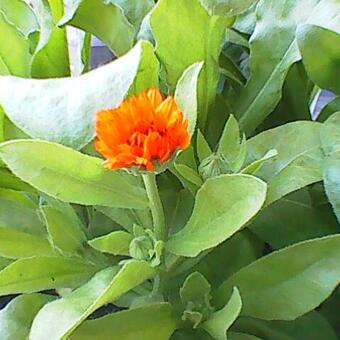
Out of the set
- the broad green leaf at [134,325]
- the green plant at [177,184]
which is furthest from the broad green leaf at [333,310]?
the broad green leaf at [134,325]

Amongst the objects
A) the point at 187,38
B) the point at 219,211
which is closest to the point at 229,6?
the point at 187,38

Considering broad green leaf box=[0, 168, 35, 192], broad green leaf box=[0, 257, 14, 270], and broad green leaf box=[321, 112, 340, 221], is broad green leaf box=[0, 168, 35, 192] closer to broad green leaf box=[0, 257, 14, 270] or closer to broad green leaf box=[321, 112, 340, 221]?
broad green leaf box=[0, 257, 14, 270]

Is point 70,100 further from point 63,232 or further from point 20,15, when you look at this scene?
point 20,15

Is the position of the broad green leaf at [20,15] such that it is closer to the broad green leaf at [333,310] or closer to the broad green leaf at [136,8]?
the broad green leaf at [136,8]

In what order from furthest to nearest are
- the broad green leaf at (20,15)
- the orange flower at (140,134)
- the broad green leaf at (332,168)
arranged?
1. the broad green leaf at (20,15)
2. the broad green leaf at (332,168)
3. the orange flower at (140,134)

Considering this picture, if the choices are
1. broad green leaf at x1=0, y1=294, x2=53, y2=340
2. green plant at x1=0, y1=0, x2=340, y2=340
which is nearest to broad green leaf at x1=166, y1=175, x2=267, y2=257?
green plant at x1=0, y1=0, x2=340, y2=340

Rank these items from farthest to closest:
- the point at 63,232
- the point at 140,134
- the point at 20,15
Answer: the point at 20,15, the point at 63,232, the point at 140,134

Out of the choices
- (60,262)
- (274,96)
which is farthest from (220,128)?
(60,262)
